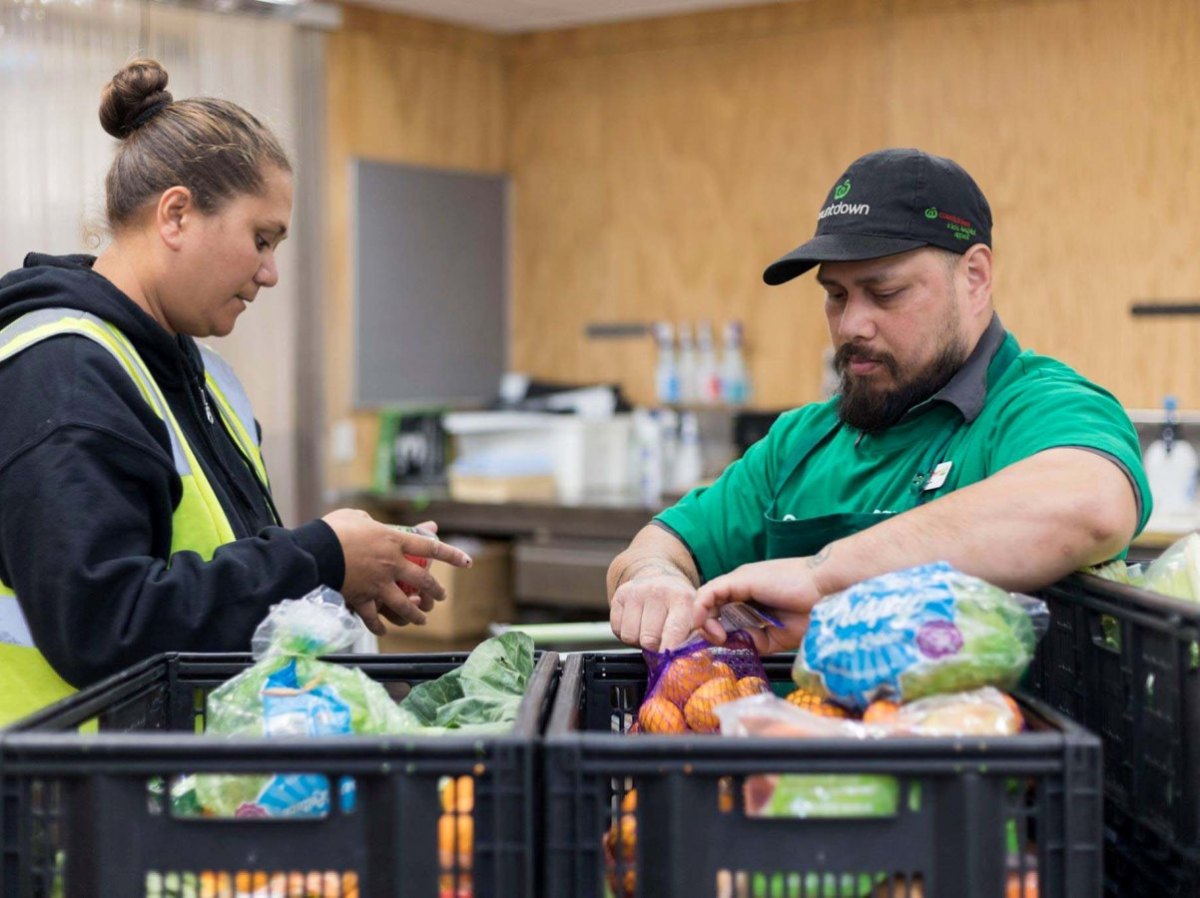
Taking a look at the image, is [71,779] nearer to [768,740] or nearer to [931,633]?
[768,740]

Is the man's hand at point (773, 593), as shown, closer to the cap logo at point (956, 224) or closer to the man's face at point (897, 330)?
the man's face at point (897, 330)

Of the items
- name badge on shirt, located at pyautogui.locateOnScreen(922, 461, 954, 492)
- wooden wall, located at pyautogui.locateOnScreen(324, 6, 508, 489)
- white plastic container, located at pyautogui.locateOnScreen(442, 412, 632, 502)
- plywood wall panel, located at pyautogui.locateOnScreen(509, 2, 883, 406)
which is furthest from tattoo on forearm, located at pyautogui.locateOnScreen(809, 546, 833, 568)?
wooden wall, located at pyautogui.locateOnScreen(324, 6, 508, 489)

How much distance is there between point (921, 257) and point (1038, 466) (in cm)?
43

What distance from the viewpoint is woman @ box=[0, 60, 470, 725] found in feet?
4.86

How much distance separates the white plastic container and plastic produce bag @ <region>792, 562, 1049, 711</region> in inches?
169

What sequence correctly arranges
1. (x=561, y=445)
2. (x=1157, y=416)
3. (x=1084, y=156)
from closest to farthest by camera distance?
1. (x=1157, y=416)
2. (x=1084, y=156)
3. (x=561, y=445)

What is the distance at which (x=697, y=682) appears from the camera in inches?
55.2

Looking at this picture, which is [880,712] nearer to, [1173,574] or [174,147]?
[1173,574]

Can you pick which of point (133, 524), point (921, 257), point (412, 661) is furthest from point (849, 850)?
point (921, 257)

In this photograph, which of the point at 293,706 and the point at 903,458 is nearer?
the point at 293,706

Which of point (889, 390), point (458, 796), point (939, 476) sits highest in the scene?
point (889, 390)

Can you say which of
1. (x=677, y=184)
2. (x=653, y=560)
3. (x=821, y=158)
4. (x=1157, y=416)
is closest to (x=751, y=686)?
(x=653, y=560)

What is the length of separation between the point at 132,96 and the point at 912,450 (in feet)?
3.62

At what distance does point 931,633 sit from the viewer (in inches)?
46.1
